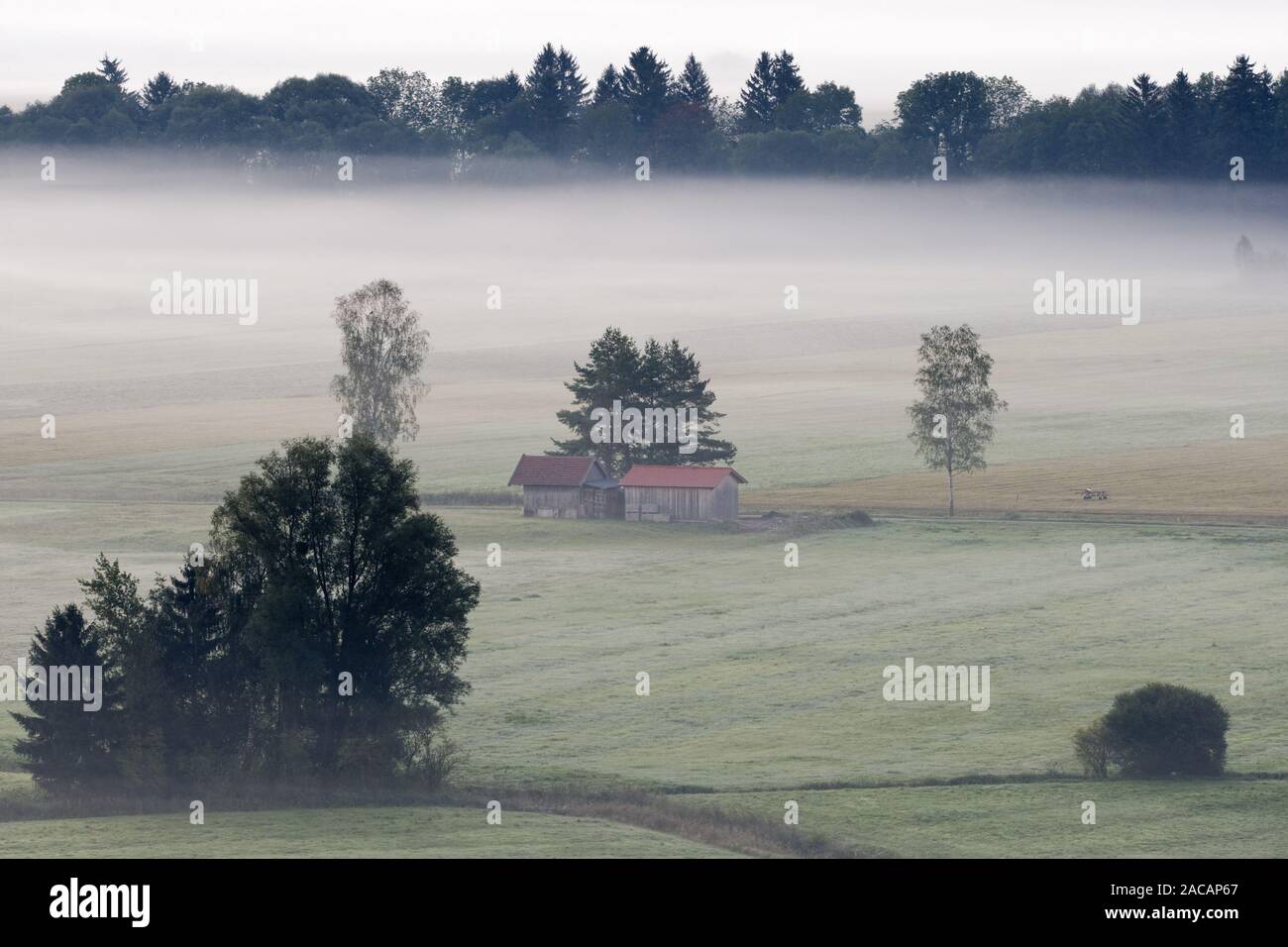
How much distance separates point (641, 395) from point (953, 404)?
1838 centimetres

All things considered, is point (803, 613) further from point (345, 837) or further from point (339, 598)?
point (345, 837)

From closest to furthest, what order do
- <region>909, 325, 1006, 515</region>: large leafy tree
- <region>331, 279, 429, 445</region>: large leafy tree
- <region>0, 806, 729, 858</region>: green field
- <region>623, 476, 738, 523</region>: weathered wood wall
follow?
<region>0, 806, 729, 858</region>: green field, <region>623, 476, 738, 523</region>: weathered wood wall, <region>909, 325, 1006, 515</region>: large leafy tree, <region>331, 279, 429, 445</region>: large leafy tree

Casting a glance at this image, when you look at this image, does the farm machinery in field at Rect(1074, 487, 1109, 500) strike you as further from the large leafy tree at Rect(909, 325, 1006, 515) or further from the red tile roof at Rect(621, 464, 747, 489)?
the red tile roof at Rect(621, 464, 747, 489)

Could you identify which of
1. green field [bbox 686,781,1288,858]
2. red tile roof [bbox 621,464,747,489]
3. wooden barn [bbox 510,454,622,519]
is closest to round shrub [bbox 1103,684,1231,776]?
green field [bbox 686,781,1288,858]

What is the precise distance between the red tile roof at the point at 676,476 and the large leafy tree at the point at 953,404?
47.4ft

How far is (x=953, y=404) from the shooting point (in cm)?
11038

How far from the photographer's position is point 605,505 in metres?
101

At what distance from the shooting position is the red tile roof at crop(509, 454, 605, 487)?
101 meters

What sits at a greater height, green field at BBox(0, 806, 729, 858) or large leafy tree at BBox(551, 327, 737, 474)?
large leafy tree at BBox(551, 327, 737, 474)

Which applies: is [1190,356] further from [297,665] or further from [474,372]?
[297,665]

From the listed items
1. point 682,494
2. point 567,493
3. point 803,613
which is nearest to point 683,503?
point 682,494
